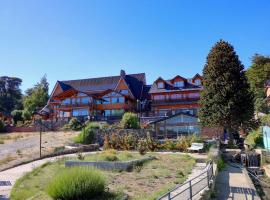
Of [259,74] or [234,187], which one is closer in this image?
[234,187]

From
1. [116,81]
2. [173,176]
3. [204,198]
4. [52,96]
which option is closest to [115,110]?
[116,81]

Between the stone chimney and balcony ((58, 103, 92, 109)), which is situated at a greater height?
the stone chimney

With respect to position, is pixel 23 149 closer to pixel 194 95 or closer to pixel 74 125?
pixel 74 125

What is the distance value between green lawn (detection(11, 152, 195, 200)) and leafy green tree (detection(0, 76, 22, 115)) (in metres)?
63.6

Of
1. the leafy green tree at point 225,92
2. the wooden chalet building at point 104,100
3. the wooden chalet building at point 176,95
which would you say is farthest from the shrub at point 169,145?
the wooden chalet building at point 104,100

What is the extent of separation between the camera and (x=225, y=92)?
3130cm

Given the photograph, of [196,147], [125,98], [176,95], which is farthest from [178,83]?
[196,147]

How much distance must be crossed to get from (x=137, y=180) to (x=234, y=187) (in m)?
4.65

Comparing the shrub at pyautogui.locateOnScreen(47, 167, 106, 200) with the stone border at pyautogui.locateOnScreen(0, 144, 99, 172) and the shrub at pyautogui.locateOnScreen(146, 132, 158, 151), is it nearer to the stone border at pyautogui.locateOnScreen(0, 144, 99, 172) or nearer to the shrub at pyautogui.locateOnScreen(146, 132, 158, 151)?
the stone border at pyautogui.locateOnScreen(0, 144, 99, 172)

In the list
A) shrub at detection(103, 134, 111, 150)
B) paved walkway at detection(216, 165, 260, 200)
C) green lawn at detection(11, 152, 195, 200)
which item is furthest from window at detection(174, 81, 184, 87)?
paved walkway at detection(216, 165, 260, 200)

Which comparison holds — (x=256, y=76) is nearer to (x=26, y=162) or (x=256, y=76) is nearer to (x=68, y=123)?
(x=68, y=123)

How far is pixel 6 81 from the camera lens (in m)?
87.5

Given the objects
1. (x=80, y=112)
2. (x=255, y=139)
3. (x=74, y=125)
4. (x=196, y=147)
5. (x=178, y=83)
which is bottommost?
(x=196, y=147)

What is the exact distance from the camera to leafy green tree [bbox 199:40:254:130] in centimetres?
3089
